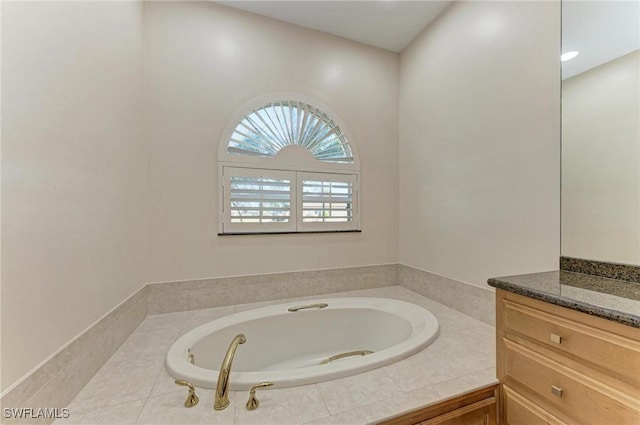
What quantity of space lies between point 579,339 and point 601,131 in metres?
0.98

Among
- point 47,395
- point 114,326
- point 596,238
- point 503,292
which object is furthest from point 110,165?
point 596,238

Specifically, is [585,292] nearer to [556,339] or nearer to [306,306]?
[556,339]

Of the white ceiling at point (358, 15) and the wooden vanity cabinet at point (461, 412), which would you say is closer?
the wooden vanity cabinet at point (461, 412)

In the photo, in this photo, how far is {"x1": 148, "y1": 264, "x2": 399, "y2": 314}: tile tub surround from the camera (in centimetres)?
189

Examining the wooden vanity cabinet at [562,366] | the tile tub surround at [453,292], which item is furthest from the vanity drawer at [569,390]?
the tile tub surround at [453,292]

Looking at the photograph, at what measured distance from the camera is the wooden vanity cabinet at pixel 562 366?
73 cm

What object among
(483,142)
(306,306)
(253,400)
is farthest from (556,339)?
(306,306)

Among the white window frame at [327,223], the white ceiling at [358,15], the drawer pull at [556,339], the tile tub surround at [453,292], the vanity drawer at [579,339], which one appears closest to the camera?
the vanity drawer at [579,339]

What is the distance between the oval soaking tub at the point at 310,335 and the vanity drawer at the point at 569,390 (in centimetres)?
44

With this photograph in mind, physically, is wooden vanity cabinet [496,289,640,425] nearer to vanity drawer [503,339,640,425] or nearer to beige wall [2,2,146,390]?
vanity drawer [503,339,640,425]

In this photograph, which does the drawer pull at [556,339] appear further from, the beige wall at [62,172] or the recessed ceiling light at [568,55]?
the beige wall at [62,172]

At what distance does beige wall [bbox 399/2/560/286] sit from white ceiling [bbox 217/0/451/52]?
0.48 ft

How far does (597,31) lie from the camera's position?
122 cm

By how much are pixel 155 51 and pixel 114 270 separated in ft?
5.10
